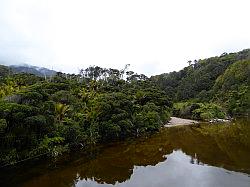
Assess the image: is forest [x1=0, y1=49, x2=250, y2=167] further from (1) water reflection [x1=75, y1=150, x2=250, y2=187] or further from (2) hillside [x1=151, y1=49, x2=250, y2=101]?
(2) hillside [x1=151, y1=49, x2=250, y2=101]

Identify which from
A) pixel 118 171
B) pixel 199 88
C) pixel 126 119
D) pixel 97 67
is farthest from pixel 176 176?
pixel 199 88

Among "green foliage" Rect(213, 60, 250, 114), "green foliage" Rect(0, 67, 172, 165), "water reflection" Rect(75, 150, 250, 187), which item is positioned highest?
"green foliage" Rect(213, 60, 250, 114)

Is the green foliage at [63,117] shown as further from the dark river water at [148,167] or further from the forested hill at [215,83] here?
the forested hill at [215,83]

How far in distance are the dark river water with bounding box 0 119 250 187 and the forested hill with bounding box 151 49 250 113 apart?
127 ft

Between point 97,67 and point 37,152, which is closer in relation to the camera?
point 37,152

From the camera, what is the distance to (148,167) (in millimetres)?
30438

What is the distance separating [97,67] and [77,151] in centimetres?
5803

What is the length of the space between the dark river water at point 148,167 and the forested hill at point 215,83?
3866 cm

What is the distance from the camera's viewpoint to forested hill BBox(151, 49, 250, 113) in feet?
263

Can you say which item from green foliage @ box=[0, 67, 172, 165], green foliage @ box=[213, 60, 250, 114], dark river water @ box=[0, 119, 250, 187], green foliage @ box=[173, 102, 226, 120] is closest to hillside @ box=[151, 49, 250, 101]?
green foliage @ box=[213, 60, 250, 114]

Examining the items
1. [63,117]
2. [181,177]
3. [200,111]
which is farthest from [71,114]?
[200,111]

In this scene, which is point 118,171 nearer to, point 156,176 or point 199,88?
point 156,176

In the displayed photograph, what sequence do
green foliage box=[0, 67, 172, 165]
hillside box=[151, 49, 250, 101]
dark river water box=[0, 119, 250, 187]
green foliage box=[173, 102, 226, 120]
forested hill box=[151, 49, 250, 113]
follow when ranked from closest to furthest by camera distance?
dark river water box=[0, 119, 250, 187]
green foliage box=[0, 67, 172, 165]
green foliage box=[173, 102, 226, 120]
forested hill box=[151, 49, 250, 113]
hillside box=[151, 49, 250, 101]

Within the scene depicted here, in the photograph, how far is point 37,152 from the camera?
31953 mm
